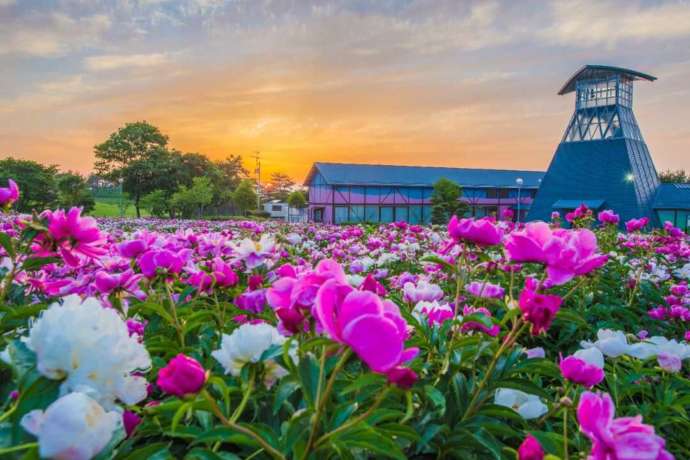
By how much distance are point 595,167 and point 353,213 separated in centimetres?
1736

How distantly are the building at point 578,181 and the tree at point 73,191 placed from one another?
1981 centimetres

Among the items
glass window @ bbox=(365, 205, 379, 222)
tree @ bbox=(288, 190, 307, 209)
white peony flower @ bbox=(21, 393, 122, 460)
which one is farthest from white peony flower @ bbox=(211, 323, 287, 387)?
tree @ bbox=(288, 190, 307, 209)

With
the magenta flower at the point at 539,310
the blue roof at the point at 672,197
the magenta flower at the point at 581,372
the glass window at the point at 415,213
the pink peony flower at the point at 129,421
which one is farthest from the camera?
the glass window at the point at 415,213

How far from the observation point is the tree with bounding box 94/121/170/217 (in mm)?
43000

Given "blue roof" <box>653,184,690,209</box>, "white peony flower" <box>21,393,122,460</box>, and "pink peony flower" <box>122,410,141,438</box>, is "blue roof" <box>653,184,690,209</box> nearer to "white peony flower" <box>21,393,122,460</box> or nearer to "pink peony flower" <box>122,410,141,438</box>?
"pink peony flower" <box>122,410,141,438</box>

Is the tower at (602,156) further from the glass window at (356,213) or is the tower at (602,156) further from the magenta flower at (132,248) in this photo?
Answer: the magenta flower at (132,248)

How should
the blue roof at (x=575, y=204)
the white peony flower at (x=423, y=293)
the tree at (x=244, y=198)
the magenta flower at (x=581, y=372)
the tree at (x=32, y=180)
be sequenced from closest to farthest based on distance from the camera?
the magenta flower at (x=581, y=372) → the white peony flower at (x=423, y=293) → the blue roof at (x=575, y=204) → the tree at (x=32, y=180) → the tree at (x=244, y=198)

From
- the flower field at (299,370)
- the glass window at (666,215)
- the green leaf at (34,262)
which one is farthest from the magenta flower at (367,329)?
the glass window at (666,215)

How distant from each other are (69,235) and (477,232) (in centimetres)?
136

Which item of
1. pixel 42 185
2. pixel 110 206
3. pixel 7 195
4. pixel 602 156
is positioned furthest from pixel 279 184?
pixel 7 195

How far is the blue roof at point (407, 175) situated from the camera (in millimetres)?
36062

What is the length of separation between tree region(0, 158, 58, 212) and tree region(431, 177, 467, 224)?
32.8m

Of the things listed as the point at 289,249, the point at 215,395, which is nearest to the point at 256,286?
the point at 215,395

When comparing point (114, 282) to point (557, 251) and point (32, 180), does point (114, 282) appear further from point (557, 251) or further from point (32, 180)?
point (32, 180)
